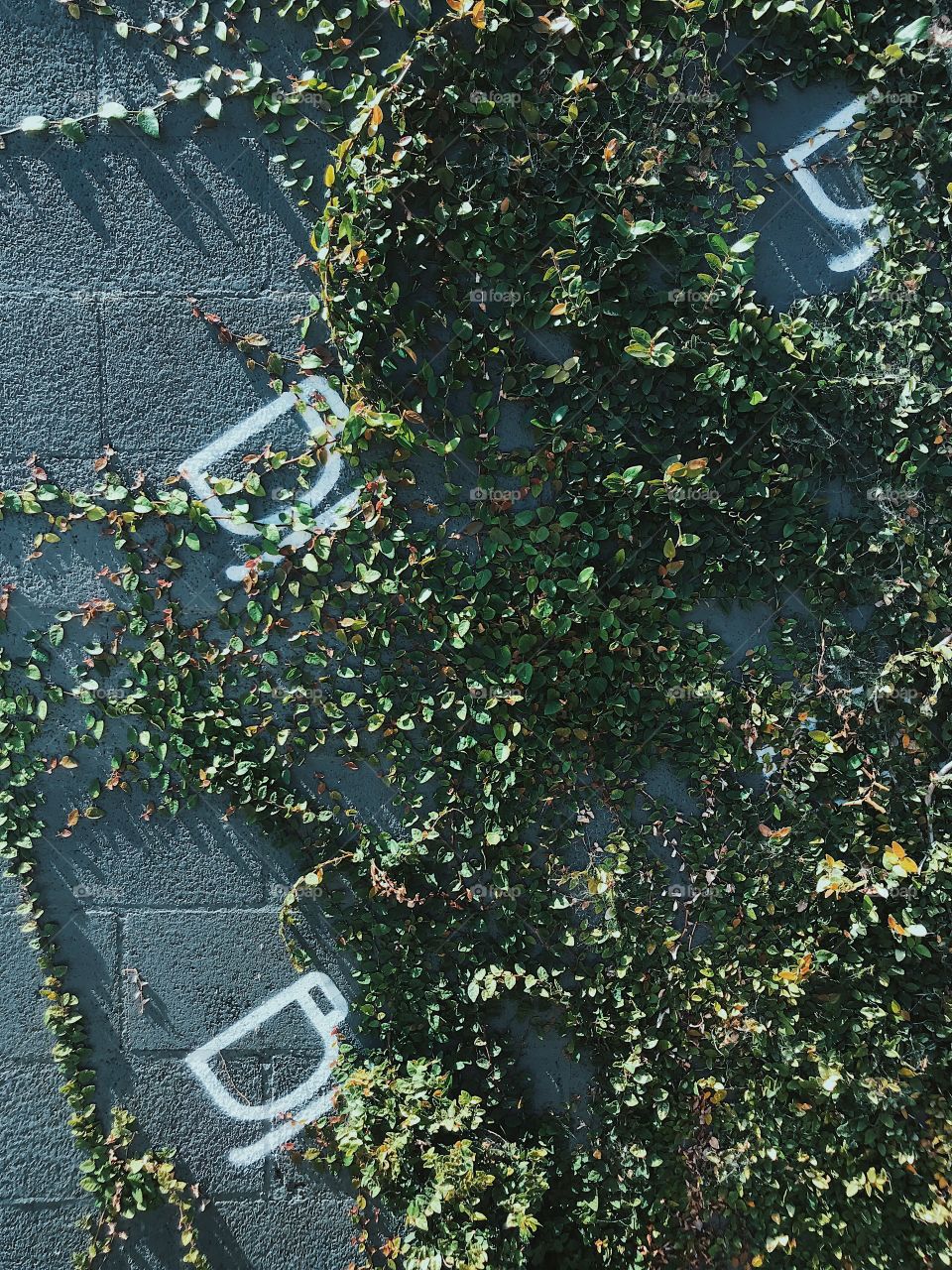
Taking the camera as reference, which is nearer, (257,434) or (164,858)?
(257,434)

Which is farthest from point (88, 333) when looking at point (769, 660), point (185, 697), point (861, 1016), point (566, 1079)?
point (861, 1016)

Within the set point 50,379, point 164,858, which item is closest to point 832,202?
point 50,379

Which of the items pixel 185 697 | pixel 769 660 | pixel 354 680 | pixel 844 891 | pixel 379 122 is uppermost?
pixel 379 122

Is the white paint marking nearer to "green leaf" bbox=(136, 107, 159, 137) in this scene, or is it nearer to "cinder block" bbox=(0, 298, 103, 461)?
"green leaf" bbox=(136, 107, 159, 137)

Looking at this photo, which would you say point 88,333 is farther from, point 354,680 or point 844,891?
point 844,891

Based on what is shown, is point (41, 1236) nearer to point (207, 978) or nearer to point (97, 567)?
point (207, 978)

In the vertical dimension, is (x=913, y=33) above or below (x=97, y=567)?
below

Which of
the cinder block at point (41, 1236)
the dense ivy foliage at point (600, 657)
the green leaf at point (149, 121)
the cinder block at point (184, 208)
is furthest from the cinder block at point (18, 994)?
the green leaf at point (149, 121)
